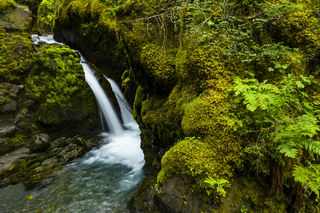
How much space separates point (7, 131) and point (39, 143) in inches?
45.5

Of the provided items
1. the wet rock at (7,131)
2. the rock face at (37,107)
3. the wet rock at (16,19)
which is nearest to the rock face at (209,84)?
the rock face at (37,107)

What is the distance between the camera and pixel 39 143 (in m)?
6.72

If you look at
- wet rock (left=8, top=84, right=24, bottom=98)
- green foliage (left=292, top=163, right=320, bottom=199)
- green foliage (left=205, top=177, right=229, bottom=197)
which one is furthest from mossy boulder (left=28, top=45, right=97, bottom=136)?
green foliage (left=292, top=163, right=320, bottom=199)

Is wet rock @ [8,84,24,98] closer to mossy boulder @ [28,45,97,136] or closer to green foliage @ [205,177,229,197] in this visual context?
mossy boulder @ [28,45,97,136]

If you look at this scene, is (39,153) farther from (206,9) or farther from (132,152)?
(206,9)

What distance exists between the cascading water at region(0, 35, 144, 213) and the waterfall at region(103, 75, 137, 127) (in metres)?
2.01

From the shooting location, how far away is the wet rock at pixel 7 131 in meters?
6.38

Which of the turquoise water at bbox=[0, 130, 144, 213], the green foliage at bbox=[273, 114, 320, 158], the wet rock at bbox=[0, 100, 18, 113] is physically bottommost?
the turquoise water at bbox=[0, 130, 144, 213]

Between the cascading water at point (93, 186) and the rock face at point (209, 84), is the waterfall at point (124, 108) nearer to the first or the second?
the cascading water at point (93, 186)

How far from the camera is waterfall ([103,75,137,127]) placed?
1035cm

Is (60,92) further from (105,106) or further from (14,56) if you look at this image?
(105,106)

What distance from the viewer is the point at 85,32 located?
11250 millimetres

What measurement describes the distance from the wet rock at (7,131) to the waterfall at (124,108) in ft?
16.4

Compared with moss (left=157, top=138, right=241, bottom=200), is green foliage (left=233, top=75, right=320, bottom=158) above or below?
above
